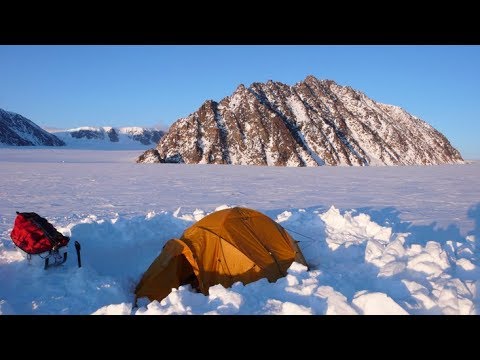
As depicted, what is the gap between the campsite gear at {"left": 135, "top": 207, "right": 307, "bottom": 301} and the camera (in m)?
8.48

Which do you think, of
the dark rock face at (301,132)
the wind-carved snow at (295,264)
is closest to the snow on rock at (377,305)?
the wind-carved snow at (295,264)

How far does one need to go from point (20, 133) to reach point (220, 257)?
507 ft

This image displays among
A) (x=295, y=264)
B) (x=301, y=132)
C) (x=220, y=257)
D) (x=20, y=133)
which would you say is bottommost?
(x=220, y=257)

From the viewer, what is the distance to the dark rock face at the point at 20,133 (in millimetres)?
121812

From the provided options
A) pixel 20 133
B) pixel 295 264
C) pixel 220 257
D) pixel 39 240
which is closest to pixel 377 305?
pixel 295 264

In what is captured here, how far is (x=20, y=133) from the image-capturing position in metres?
138

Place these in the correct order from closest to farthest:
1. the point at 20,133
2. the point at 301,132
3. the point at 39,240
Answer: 1. the point at 39,240
2. the point at 301,132
3. the point at 20,133

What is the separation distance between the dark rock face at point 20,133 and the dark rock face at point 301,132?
7400 cm

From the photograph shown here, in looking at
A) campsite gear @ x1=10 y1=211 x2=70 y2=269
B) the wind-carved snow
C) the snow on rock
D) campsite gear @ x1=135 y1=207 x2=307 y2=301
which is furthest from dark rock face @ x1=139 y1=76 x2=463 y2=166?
the snow on rock

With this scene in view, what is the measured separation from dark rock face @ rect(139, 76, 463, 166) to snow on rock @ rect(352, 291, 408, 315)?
Answer: 209ft

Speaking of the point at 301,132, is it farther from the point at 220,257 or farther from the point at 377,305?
the point at 377,305

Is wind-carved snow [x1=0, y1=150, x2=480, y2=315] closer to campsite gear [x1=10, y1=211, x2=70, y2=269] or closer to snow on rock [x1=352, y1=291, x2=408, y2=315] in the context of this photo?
snow on rock [x1=352, y1=291, x2=408, y2=315]
